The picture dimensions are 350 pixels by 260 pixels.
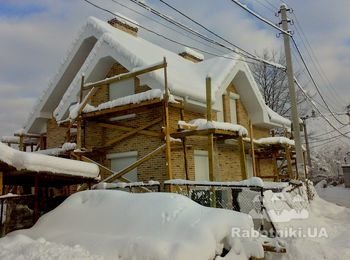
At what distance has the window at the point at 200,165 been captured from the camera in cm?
1280

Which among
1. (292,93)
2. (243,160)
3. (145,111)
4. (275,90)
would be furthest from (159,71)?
(275,90)

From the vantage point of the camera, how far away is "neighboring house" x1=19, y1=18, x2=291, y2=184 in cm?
1153

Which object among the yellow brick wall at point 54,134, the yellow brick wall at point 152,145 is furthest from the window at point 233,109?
the yellow brick wall at point 54,134

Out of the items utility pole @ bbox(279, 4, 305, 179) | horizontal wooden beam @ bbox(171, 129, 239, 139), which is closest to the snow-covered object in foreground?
horizontal wooden beam @ bbox(171, 129, 239, 139)

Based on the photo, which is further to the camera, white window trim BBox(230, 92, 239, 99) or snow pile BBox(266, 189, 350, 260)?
white window trim BBox(230, 92, 239, 99)

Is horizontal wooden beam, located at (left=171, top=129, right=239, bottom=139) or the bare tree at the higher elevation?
the bare tree

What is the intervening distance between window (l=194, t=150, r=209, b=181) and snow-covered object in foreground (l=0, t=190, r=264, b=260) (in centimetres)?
674

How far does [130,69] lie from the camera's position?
12727mm

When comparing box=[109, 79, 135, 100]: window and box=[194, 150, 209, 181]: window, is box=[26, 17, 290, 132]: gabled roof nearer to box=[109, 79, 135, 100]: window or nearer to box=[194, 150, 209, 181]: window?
box=[109, 79, 135, 100]: window

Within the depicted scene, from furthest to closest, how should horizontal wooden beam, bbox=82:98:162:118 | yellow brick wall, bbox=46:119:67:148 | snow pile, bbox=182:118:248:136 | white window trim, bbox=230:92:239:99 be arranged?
white window trim, bbox=230:92:239:99 → yellow brick wall, bbox=46:119:67:148 → horizontal wooden beam, bbox=82:98:162:118 → snow pile, bbox=182:118:248:136

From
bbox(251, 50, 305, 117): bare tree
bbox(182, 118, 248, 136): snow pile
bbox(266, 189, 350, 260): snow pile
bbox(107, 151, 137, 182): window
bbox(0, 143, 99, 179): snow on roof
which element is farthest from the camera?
bbox(251, 50, 305, 117): bare tree

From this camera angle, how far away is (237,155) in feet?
51.4

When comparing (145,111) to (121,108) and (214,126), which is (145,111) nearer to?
A: (121,108)

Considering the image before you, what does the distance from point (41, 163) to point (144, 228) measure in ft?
9.59
